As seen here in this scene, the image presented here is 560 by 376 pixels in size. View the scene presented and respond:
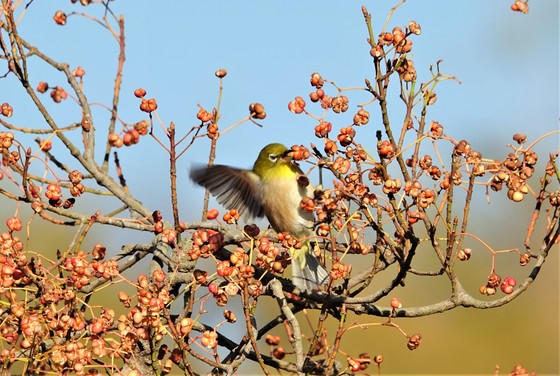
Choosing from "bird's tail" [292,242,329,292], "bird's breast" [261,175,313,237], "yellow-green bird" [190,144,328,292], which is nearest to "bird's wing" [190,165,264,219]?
"yellow-green bird" [190,144,328,292]

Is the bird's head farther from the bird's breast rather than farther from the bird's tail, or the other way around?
the bird's tail

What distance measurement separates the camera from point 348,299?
3938mm

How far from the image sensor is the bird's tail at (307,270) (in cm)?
469

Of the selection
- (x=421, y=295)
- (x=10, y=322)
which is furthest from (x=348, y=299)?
(x=421, y=295)

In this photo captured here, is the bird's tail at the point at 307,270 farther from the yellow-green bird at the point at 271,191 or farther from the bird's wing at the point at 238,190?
the bird's wing at the point at 238,190

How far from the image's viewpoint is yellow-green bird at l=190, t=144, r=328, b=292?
543cm

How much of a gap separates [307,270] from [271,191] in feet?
2.41

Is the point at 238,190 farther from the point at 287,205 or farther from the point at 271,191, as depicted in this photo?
the point at 287,205

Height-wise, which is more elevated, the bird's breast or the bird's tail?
the bird's breast

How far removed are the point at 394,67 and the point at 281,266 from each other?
114 cm

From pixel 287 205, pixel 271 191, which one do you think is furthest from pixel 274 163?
pixel 287 205

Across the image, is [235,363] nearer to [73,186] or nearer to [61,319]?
[61,319]

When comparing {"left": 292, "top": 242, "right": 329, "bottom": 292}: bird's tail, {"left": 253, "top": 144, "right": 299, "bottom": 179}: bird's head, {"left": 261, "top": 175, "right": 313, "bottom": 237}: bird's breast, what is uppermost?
{"left": 253, "top": 144, "right": 299, "bottom": 179}: bird's head

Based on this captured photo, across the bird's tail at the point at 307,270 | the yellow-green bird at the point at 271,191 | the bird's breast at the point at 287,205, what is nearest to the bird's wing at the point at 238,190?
the yellow-green bird at the point at 271,191
